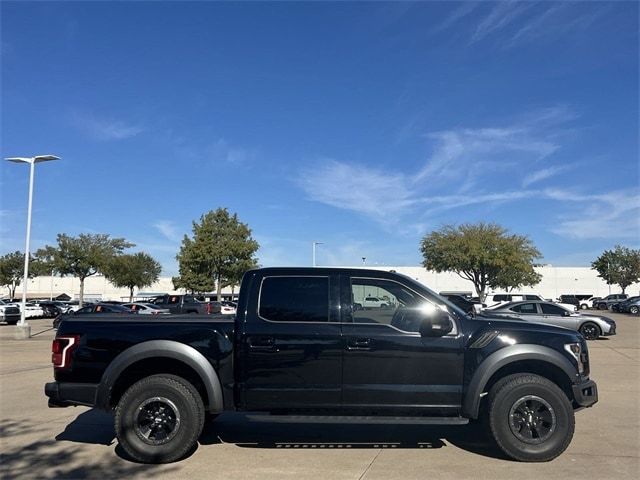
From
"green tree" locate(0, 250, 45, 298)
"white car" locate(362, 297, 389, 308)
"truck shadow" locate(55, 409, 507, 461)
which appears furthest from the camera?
"green tree" locate(0, 250, 45, 298)

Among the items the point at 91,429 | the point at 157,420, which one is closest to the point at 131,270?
the point at 91,429

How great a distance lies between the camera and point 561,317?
66.4 ft

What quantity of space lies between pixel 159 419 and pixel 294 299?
6.05 ft

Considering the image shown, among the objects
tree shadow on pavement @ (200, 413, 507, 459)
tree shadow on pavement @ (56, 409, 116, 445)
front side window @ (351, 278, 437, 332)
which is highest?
front side window @ (351, 278, 437, 332)

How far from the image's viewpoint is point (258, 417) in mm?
5852

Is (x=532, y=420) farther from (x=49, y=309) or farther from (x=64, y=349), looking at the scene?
(x=49, y=309)

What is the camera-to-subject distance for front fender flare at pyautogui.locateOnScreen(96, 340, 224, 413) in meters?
5.80

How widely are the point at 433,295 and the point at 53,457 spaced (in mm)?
4325

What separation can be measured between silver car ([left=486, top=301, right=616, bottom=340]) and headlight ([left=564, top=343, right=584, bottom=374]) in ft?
46.0

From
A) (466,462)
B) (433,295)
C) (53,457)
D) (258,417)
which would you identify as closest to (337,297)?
(433,295)

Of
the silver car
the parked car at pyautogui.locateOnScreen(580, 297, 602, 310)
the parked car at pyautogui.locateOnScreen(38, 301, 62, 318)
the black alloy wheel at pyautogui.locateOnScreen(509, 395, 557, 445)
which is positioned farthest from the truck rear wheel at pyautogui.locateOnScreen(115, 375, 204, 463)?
the parked car at pyautogui.locateOnScreen(580, 297, 602, 310)

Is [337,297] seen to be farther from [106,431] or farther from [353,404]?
[106,431]

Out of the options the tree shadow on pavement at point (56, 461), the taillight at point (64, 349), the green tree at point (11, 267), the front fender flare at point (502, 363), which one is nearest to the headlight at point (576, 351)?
the front fender flare at point (502, 363)

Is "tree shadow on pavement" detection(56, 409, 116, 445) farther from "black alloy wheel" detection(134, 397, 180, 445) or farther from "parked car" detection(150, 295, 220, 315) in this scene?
"parked car" detection(150, 295, 220, 315)
